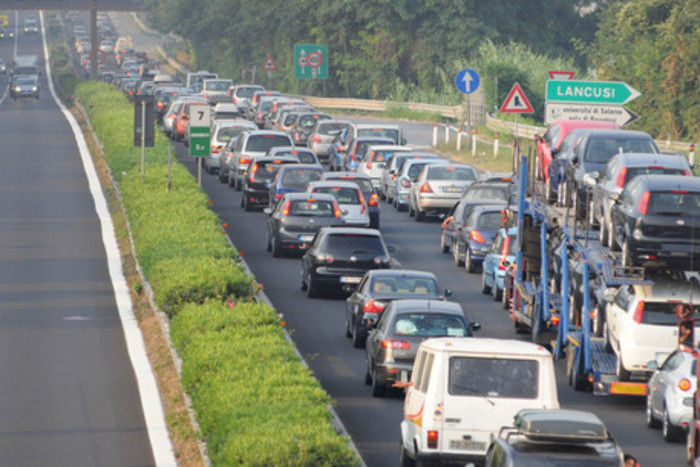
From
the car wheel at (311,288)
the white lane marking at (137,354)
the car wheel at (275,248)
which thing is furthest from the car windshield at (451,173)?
the car wheel at (311,288)

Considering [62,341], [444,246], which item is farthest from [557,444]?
[444,246]

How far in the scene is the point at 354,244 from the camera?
32.9 m

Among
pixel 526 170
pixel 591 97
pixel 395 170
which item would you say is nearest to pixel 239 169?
pixel 395 170

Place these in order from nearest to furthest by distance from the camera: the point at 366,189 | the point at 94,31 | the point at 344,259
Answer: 1. the point at 344,259
2. the point at 366,189
3. the point at 94,31

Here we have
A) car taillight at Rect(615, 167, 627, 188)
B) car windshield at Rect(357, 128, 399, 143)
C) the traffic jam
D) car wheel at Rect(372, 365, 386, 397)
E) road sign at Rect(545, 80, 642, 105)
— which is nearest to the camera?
the traffic jam

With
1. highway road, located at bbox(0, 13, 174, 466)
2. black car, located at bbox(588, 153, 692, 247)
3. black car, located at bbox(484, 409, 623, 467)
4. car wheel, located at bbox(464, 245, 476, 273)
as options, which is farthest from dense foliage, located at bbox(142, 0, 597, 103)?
black car, located at bbox(484, 409, 623, 467)

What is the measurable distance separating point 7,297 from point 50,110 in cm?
6499

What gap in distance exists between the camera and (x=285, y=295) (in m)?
33.3

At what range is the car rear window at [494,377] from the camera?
18016 millimetres

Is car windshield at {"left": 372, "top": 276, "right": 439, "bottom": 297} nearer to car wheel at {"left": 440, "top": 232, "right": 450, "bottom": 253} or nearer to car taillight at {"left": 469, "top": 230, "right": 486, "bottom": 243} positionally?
car taillight at {"left": 469, "top": 230, "right": 486, "bottom": 243}

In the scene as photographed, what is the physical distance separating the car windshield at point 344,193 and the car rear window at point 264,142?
11844 millimetres

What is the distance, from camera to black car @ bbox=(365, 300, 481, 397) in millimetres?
22875

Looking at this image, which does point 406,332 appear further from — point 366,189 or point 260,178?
point 260,178

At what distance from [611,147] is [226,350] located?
8794mm
